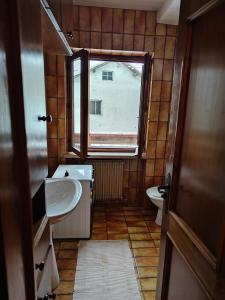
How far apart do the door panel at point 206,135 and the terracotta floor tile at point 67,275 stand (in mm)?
1341

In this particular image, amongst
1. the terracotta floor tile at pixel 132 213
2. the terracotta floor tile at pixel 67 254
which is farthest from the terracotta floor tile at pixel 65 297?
the terracotta floor tile at pixel 132 213

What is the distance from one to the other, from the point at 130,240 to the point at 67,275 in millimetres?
783

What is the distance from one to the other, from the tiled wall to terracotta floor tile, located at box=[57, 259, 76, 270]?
45.7 inches

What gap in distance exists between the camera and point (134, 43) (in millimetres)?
2635

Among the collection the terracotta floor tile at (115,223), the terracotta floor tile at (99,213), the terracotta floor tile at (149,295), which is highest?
the terracotta floor tile at (99,213)

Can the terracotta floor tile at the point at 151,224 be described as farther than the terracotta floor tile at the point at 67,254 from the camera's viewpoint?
Yes

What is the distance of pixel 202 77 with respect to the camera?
0.91 metres

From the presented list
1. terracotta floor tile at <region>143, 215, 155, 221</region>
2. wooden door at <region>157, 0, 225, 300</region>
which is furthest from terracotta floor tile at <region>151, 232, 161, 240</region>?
wooden door at <region>157, 0, 225, 300</region>

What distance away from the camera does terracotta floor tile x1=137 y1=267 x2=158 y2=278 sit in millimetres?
2006

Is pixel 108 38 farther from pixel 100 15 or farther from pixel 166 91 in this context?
pixel 166 91

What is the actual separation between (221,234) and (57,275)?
5.07 feet

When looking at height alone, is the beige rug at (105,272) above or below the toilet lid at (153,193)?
below

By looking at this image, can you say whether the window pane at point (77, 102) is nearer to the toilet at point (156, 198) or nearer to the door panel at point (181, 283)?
the toilet at point (156, 198)

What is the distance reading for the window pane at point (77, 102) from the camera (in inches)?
105
